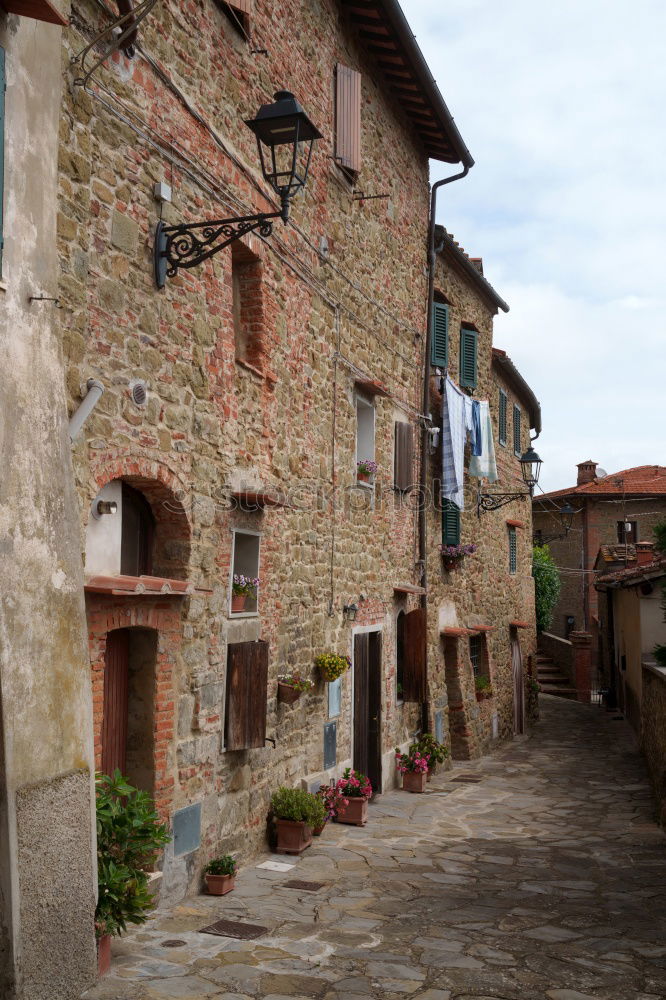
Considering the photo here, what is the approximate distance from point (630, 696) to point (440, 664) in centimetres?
733

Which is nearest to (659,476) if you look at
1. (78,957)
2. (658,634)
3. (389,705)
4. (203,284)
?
(658,634)

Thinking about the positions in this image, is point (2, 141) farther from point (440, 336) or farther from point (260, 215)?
point (440, 336)

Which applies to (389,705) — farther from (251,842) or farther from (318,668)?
(251,842)

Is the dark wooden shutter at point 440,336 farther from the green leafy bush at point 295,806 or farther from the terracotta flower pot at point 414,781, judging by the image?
the green leafy bush at point 295,806

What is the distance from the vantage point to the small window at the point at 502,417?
63.8 ft

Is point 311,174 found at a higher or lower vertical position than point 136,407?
higher

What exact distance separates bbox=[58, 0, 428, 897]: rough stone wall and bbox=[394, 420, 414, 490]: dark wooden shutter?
36 cm

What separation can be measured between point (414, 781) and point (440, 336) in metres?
6.98

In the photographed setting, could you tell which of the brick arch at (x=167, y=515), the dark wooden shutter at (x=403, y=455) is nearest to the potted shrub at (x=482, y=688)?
the dark wooden shutter at (x=403, y=455)

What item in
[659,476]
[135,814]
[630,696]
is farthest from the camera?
[659,476]

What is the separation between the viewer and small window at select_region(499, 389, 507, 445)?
19.4 metres

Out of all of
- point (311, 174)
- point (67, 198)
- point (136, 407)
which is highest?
point (311, 174)

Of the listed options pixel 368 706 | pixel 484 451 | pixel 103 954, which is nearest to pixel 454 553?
pixel 484 451

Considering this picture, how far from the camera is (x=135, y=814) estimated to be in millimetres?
5289
